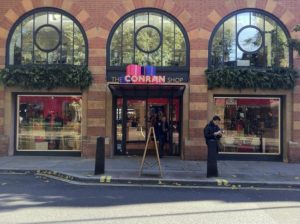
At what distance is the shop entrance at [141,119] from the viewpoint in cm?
1666

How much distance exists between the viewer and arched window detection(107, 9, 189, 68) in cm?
1611


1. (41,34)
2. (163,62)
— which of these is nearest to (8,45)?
(41,34)

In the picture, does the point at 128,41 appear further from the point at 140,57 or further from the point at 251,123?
the point at 251,123

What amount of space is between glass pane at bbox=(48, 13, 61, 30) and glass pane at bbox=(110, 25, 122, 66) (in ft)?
6.74

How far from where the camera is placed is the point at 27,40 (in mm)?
16219

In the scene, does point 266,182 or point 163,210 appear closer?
point 163,210

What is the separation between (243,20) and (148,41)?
351 centimetres

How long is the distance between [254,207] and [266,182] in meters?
2.99

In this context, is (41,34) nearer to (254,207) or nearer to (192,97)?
(192,97)

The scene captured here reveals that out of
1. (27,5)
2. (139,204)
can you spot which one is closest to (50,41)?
(27,5)

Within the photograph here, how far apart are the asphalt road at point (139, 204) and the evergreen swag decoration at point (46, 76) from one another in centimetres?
526

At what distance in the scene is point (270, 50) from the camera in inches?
632

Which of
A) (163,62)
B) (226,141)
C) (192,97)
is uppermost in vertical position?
(163,62)

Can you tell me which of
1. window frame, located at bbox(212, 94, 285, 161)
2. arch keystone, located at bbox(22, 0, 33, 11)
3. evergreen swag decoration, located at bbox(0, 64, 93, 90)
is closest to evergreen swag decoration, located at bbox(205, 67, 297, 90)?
window frame, located at bbox(212, 94, 285, 161)
